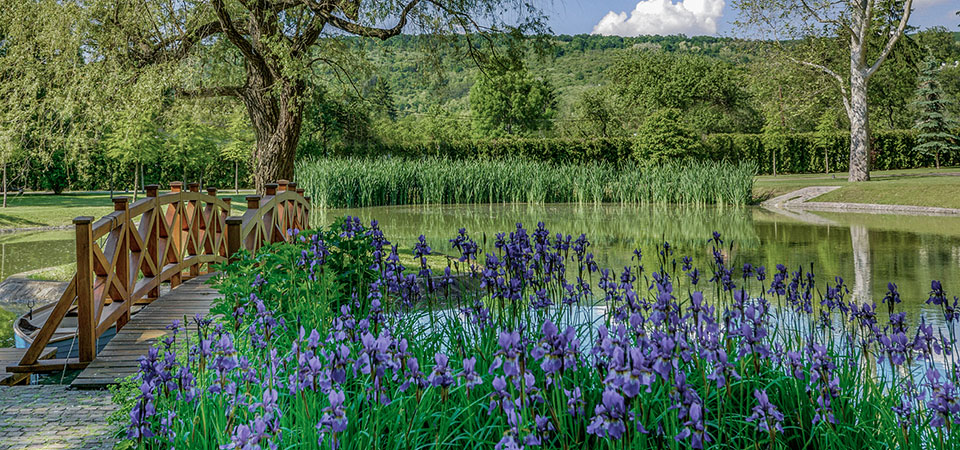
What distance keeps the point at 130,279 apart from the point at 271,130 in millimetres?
6955

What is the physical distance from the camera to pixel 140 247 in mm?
6094

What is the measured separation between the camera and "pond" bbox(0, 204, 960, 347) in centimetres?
920

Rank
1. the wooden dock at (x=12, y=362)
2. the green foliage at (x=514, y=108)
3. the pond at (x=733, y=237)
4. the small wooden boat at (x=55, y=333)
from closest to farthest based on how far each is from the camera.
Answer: the wooden dock at (x=12, y=362) → the small wooden boat at (x=55, y=333) → the pond at (x=733, y=237) → the green foliage at (x=514, y=108)

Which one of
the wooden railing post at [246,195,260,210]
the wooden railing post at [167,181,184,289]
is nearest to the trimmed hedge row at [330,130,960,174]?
the wooden railing post at [246,195,260,210]

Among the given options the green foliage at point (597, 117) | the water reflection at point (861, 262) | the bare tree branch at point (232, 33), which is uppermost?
the green foliage at point (597, 117)

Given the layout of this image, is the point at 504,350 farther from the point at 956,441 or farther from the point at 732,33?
the point at 732,33

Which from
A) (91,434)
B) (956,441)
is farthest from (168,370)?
(956,441)

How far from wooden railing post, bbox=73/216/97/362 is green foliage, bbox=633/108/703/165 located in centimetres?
2239

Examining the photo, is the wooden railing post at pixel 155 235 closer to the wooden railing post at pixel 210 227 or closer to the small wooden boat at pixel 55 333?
the small wooden boat at pixel 55 333

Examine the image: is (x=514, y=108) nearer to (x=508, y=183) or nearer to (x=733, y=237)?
(x=508, y=183)

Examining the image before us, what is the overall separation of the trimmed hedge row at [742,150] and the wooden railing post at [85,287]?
23077 mm

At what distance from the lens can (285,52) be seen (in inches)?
424

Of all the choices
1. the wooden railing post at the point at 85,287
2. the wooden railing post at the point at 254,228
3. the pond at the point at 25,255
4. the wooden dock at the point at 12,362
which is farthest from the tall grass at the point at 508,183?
the wooden railing post at the point at 85,287

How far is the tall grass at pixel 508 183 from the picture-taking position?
21859 millimetres
